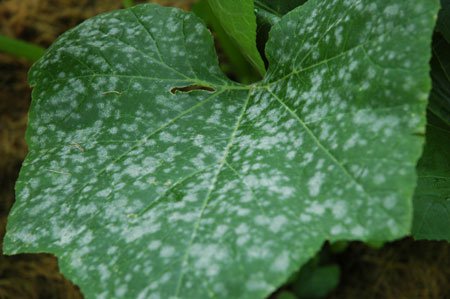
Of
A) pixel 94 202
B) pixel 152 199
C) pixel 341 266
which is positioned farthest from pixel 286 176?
pixel 341 266

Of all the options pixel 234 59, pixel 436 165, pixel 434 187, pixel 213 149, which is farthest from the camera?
pixel 234 59

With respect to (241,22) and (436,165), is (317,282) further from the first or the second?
(241,22)

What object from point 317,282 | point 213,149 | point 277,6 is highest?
point 277,6

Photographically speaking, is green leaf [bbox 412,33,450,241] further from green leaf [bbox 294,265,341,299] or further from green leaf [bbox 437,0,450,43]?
green leaf [bbox 294,265,341,299]

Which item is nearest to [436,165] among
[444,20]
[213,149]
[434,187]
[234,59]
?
[434,187]

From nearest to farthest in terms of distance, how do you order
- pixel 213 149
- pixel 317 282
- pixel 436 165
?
pixel 213 149, pixel 436 165, pixel 317 282

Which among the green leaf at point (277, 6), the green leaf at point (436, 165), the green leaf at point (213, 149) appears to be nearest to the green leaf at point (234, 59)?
the green leaf at point (277, 6)

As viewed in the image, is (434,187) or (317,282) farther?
(317,282)
